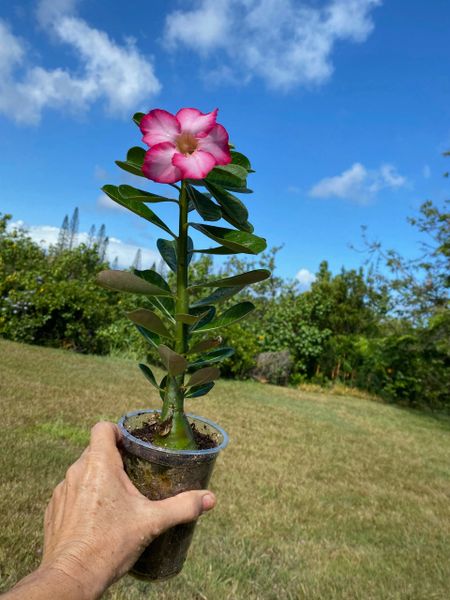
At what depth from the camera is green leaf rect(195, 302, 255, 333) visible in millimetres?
1188

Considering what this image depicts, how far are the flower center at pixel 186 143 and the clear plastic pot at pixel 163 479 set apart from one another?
2.15 ft

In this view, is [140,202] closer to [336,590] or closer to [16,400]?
[336,590]

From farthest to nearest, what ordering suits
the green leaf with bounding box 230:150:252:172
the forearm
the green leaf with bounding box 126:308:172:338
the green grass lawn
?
1. the green grass lawn
2. the green leaf with bounding box 230:150:252:172
3. the green leaf with bounding box 126:308:172:338
4. the forearm

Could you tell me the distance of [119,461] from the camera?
112 cm

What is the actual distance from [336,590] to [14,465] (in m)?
2.13

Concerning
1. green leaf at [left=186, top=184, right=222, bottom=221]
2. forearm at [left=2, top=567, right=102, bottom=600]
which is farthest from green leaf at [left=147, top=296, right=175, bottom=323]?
forearm at [left=2, top=567, right=102, bottom=600]

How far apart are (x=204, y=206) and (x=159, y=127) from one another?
19 cm

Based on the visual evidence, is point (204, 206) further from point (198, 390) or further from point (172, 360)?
point (198, 390)

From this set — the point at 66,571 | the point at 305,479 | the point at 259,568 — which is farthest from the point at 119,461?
the point at 305,479

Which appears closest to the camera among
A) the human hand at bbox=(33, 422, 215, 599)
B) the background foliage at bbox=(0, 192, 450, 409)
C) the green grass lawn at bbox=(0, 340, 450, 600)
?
the human hand at bbox=(33, 422, 215, 599)

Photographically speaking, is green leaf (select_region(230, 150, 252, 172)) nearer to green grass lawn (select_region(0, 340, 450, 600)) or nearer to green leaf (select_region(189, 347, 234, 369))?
green leaf (select_region(189, 347, 234, 369))

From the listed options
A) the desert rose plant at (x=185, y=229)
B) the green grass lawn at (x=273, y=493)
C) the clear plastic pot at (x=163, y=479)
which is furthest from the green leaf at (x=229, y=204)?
the green grass lawn at (x=273, y=493)

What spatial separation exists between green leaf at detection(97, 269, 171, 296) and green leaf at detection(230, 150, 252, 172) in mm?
364

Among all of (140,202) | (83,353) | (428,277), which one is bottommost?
(83,353)
